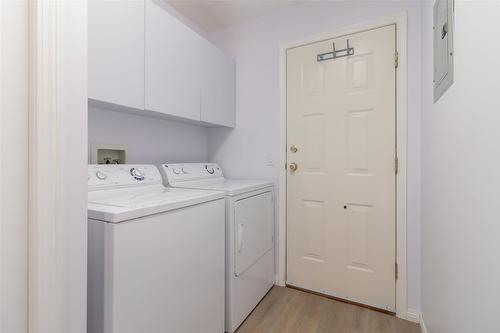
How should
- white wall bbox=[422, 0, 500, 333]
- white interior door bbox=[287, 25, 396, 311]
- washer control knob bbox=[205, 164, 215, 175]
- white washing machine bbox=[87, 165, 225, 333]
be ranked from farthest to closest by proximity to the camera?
washer control knob bbox=[205, 164, 215, 175] < white interior door bbox=[287, 25, 396, 311] < white washing machine bbox=[87, 165, 225, 333] < white wall bbox=[422, 0, 500, 333]

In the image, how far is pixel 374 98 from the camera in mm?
1859

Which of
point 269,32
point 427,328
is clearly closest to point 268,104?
point 269,32

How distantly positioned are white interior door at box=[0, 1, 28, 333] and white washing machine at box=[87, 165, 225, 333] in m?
0.22

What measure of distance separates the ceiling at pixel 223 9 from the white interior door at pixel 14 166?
1.67 meters

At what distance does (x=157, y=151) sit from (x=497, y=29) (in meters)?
2.01

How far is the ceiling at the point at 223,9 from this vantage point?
7.06 ft

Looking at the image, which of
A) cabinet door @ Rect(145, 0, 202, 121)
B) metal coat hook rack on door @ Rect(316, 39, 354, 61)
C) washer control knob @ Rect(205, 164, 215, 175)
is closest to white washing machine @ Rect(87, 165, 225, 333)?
cabinet door @ Rect(145, 0, 202, 121)

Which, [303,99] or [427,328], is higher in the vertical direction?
[303,99]

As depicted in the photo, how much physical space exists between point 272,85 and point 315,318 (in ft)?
6.21

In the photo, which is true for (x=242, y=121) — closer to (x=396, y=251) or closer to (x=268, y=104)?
(x=268, y=104)

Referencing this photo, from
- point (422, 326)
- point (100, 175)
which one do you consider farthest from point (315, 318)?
point (100, 175)

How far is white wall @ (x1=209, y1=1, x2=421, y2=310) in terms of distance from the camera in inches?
68.9

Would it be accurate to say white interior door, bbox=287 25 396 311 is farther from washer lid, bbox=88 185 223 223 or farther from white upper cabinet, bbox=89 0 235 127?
washer lid, bbox=88 185 223 223

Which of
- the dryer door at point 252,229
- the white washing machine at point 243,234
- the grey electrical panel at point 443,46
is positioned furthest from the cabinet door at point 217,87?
the grey electrical panel at point 443,46
